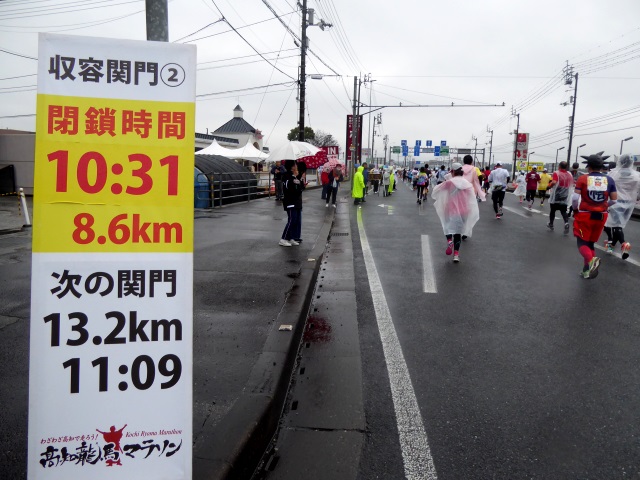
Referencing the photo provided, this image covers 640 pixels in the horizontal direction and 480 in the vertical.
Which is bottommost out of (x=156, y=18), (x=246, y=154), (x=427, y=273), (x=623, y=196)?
(x=427, y=273)

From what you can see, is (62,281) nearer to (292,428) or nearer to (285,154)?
(292,428)

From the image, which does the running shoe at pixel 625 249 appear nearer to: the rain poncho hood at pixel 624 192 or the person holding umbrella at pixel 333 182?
the rain poncho hood at pixel 624 192

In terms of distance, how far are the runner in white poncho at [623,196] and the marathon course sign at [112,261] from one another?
8.49m

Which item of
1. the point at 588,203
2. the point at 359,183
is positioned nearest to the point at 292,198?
the point at 588,203

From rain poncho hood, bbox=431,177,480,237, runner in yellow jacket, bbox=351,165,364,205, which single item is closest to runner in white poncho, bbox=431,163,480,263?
rain poncho hood, bbox=431,177,480,237

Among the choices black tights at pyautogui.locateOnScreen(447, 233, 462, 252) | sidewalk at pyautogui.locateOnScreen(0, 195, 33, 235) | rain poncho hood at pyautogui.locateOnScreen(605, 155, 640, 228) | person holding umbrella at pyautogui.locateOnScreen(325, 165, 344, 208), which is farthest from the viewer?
person holding umbrella at pyautogui.locateOnScreen(325, 165, 344, 208)

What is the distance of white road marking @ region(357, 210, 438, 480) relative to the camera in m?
2.80

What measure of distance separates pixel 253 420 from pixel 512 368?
2.26 meters

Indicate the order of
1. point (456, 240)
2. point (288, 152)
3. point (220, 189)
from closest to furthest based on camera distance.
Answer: point (456, 240), point (288, 152), point (220, 189)

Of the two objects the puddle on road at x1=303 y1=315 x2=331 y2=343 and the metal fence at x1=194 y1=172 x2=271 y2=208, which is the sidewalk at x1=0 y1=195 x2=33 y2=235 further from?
the puddle on road at x1=303 y1=315 x2=331 y2=343

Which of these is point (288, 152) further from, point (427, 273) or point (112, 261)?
point (112, 261)

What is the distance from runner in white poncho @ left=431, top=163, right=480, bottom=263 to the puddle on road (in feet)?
12.4

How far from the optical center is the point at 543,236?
457 inches

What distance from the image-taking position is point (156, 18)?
9.49ft
